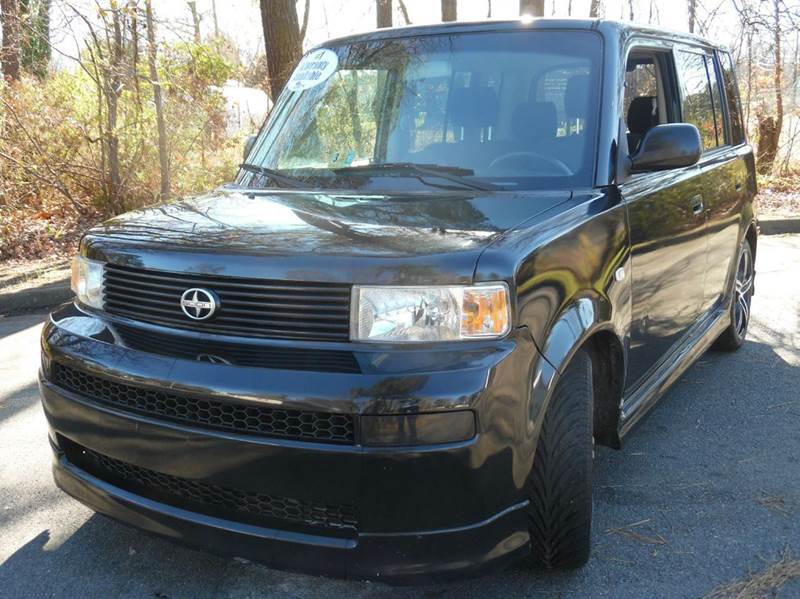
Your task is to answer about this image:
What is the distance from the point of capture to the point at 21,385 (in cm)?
482

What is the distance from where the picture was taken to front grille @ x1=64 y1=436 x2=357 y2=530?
7.30 feet

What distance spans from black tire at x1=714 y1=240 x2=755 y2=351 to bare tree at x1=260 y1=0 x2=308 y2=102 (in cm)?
553

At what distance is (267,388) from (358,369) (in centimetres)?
25

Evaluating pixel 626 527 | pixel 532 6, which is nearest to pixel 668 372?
pixel 626 527

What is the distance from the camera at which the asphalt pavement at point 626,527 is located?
8.73 feet

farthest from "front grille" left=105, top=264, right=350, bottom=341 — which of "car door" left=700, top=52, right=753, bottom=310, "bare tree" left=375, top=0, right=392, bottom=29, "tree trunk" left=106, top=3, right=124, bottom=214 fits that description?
"bare tree" left=375, top=0, right=392, bottom=29

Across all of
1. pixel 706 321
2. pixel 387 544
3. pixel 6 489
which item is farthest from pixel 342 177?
pixel 706 321

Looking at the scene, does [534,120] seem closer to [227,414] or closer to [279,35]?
[227,414]

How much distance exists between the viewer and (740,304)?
5305 mm

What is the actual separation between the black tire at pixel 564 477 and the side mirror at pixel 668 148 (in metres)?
0.87

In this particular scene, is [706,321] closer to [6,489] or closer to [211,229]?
[211,229]

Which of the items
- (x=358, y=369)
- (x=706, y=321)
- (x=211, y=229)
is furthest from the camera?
(x=706, y=321)

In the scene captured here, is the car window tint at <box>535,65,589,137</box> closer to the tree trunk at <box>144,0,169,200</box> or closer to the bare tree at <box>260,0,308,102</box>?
the bare tree at <box>260,0,308,102</box>

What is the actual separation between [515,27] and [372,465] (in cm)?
210
